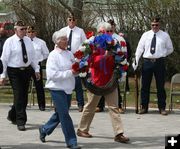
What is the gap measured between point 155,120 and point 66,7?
35.5 ft

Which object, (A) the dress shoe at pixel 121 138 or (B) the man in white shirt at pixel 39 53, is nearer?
(A) the dress shoe at pixel 121 138

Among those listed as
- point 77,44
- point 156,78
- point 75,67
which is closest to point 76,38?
point 77,44

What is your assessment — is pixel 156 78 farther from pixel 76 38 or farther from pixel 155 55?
pixel 76 38

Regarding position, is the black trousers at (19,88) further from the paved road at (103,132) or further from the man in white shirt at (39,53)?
the man in white shirt at (39,53)

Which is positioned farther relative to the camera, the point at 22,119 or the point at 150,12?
the point at 150,12

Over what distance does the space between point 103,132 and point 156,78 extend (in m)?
3.06

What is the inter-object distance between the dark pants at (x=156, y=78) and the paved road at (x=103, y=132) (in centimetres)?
34

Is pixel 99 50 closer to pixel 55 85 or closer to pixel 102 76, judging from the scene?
pixel 102 76

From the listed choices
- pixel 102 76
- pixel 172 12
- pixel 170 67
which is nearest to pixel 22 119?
pixel 102 76

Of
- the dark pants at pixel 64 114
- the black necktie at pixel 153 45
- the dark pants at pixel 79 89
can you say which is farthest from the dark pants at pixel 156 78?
the dark pants at pixel 64 114

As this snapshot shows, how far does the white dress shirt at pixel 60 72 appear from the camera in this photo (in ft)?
29.9

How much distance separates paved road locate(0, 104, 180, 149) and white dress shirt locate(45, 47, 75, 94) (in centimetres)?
104

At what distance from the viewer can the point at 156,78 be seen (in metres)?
13.5

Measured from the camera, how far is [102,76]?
9859 mm
